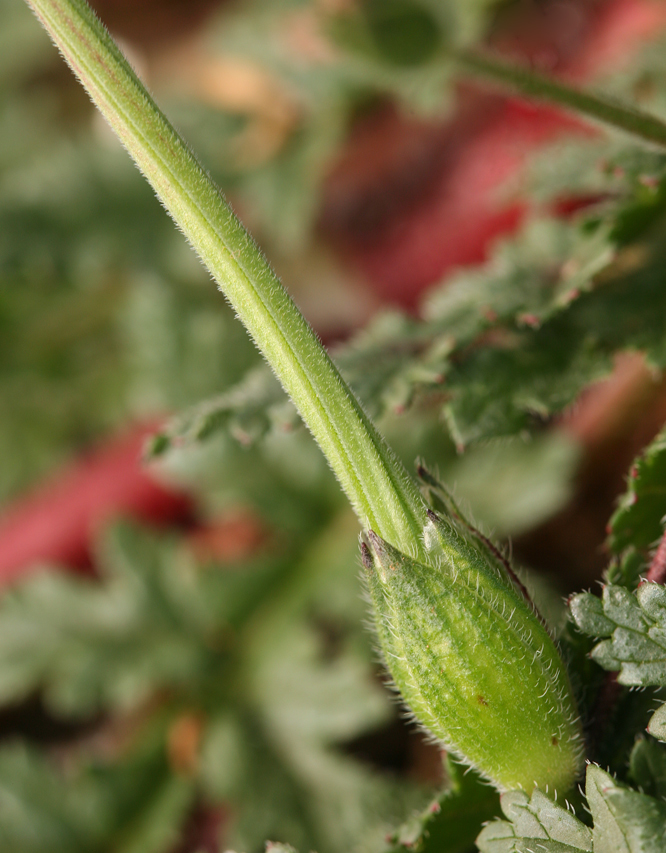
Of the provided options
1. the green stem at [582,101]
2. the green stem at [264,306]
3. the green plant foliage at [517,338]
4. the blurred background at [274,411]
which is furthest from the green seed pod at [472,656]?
the green stem at [582,101]

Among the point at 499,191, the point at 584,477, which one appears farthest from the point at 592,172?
the point at 584,477

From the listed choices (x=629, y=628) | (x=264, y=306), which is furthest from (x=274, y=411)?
(x=629, y=628)

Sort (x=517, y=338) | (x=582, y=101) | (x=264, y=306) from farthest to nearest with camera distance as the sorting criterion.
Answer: (x=517, y=338), (x=582, y=101), (x=264, y=306)

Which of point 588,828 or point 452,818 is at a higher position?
point 588,828

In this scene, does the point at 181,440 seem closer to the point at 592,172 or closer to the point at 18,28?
the point at 592,172

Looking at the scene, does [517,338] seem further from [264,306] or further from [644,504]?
[264,306]

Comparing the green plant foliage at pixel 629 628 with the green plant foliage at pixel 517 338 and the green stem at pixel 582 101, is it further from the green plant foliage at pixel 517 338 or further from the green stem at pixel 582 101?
the green stem at pixel 582 101
